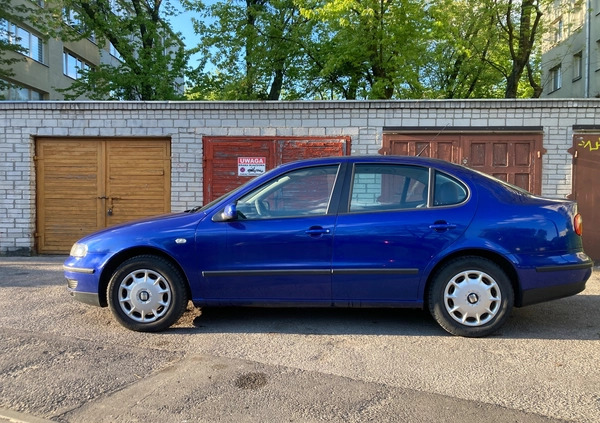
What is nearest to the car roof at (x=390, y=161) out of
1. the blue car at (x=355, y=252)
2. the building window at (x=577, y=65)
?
the blue car at (x=355, y=252)

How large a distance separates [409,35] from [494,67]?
6459 millimetres

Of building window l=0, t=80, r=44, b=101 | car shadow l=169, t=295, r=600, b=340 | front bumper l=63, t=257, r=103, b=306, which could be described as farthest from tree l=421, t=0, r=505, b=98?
building window l=0, t=80, r=44, b=101

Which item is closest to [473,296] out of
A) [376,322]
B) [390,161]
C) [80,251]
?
[376,322]

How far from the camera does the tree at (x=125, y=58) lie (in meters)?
17.8

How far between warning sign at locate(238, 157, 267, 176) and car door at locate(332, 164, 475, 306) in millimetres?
4613

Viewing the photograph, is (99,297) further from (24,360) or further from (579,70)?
(579,70)

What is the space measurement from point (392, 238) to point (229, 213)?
4.88 ft

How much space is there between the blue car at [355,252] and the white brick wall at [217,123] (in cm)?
429

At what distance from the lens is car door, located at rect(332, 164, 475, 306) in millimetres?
4285

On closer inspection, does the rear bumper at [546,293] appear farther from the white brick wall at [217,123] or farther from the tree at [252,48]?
the tree at [252,48]

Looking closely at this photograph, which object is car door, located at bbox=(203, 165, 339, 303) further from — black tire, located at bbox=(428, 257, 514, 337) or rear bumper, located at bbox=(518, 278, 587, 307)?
rear bumper, located at bbox=(518, 278, 587, 307)

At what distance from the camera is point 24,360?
381 centimetres

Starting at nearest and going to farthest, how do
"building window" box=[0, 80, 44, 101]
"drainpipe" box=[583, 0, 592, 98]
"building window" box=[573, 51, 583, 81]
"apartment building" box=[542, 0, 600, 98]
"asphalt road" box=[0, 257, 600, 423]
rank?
"asphalt road" box=[0, 257, 600, 423], "building window" box=[0, 80, 44, 101], "drainpipe" box=[583, 0, 592, 98], "apartment building" box=[542, 0, 600, 98], "building window" box=[573, 51, 583, 81]

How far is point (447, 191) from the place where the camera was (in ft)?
14.6
